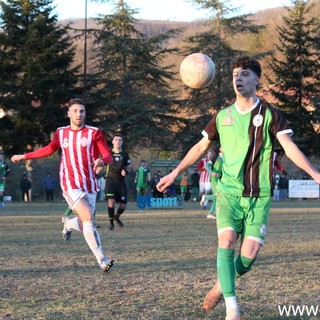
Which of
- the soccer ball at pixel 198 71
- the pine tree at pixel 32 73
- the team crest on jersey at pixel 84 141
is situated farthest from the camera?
the pine tree at pixel 32 73

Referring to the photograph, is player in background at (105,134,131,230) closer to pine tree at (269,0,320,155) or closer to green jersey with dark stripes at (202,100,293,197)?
green jersey with dark stripes at (202,100,293,197)

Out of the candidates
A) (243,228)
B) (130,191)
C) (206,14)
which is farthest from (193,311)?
(206,14)

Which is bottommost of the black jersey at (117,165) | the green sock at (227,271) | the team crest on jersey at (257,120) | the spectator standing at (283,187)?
the spectator standing at (283,187)

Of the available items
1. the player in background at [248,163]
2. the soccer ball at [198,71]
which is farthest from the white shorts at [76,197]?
the player in background at [248,163]

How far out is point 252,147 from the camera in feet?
19.8

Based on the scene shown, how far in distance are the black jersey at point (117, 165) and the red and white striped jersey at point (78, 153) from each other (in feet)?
19.6

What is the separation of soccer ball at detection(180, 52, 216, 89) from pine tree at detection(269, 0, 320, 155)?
43.0m

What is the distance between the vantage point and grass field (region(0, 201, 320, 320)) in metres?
6.35

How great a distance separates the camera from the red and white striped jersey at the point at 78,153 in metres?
9.45

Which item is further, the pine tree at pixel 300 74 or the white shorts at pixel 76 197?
the pine tree at pixel 300 74

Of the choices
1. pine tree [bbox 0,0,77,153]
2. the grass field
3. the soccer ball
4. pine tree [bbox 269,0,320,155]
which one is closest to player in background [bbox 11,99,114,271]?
the grass field

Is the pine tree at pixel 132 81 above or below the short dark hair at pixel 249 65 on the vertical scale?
above

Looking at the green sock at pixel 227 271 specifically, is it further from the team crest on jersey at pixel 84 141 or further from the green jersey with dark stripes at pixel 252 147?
the team crest on jersey at pixel 84 141

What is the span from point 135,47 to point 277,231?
35800 millimetres
